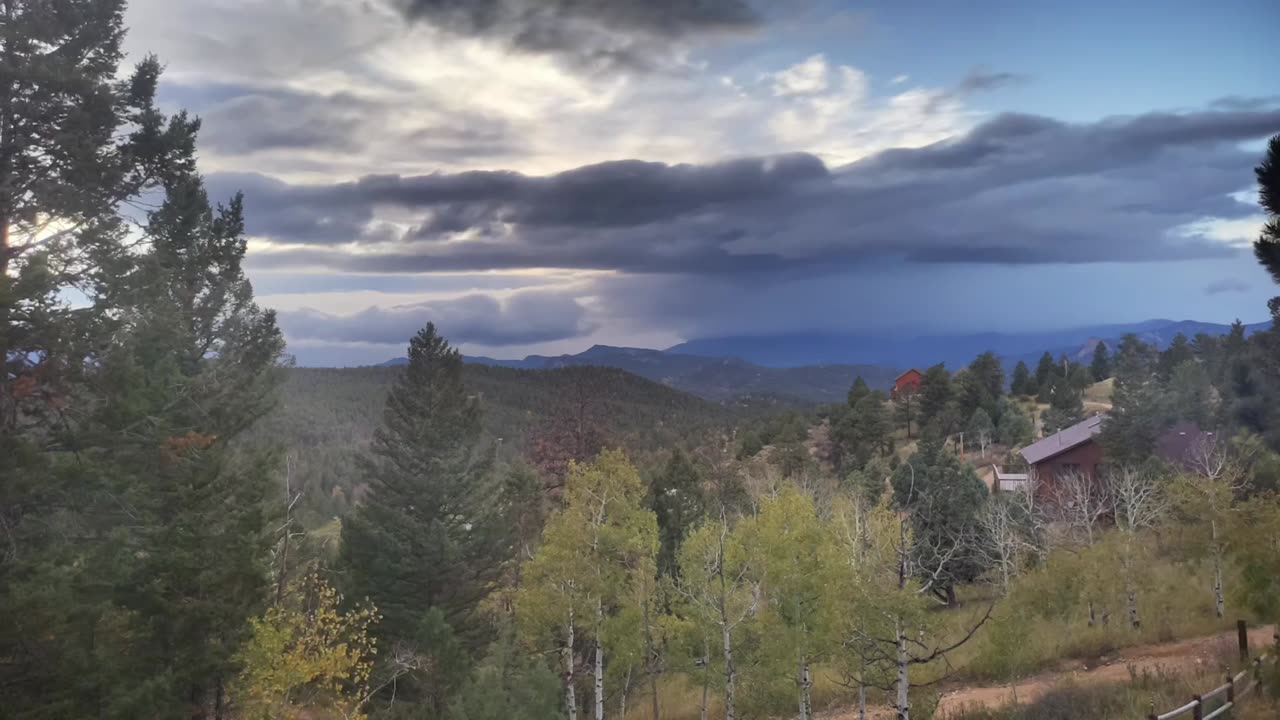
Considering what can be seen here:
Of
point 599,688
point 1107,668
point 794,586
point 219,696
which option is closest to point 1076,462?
point 1107,668

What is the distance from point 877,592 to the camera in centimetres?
1984

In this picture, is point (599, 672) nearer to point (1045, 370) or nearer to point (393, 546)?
point (393, 546)

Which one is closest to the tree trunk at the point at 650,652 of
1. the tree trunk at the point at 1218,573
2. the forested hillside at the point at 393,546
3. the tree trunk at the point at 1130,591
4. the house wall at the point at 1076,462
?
the forested hillside at the point at 393,546

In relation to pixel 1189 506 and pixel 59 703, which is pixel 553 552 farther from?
pixel 1189 506

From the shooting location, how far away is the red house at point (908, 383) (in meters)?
121

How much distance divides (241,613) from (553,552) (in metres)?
11.7

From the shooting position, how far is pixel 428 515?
34.5 meters

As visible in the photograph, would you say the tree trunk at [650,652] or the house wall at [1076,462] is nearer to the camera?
the tree trunk at [650,652]

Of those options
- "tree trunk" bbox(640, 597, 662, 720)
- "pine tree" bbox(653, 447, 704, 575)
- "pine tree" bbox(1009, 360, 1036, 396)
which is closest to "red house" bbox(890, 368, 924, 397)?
"pine tree" bbox(1009, 360, 1036, 396)

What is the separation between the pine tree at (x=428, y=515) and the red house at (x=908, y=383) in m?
95.4

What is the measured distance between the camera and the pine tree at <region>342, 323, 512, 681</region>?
108 ft

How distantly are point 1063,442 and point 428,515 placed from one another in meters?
59.6

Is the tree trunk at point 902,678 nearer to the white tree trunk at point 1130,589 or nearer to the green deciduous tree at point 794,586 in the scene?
the green deciduous tree at point 794,586

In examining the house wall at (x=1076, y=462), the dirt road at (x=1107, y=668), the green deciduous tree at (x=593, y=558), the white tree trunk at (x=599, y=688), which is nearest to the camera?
the dirt road at (x=1107, y=668)
